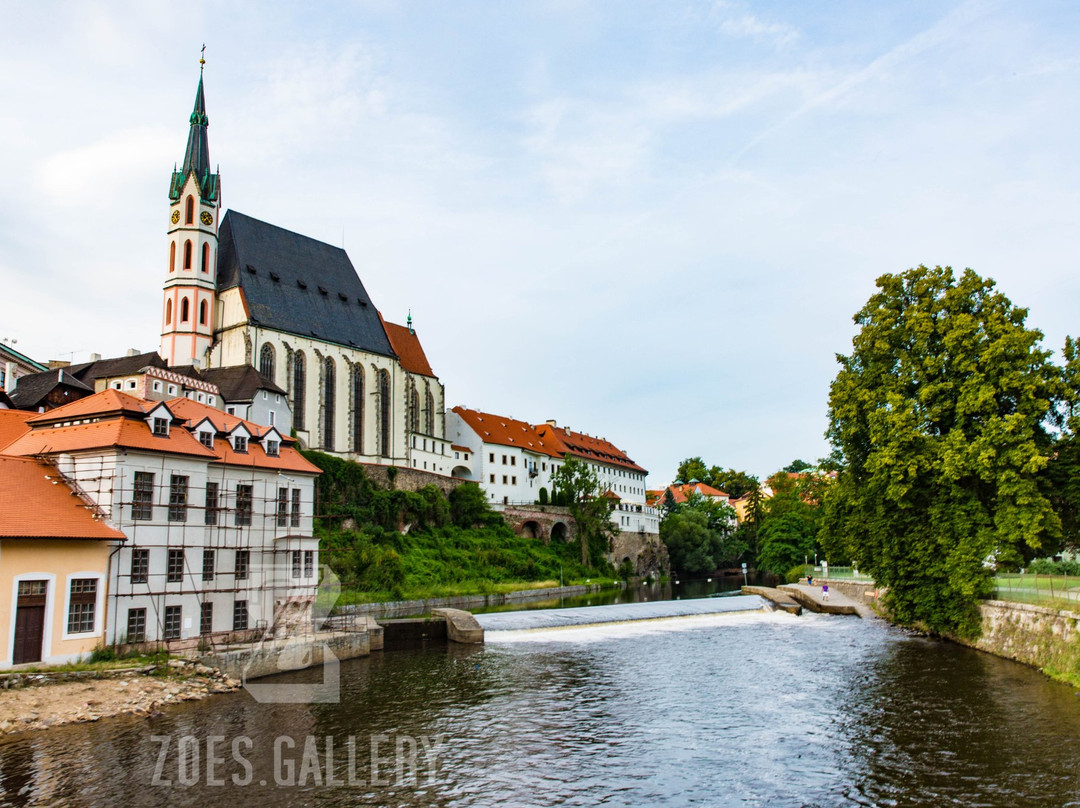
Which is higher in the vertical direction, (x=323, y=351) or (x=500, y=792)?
(x=323, y=351)

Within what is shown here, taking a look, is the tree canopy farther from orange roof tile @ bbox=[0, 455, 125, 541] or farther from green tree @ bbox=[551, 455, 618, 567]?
orange roof tile @ bbox=[0, 455, 125, 541]

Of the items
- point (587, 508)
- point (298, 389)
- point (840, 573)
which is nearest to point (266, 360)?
point (298, 389)

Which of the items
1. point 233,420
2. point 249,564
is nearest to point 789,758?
point 249,564

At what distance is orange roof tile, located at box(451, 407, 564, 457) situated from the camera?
92938 millimetres

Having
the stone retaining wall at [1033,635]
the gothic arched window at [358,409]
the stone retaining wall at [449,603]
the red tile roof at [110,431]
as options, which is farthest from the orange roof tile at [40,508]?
the gothic arched window at [358,409]

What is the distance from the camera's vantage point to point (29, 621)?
24547 millimetres

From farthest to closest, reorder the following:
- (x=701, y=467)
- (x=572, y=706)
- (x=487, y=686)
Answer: (x=701, y=467) < (x=487, y=686) < (x=572, y=706)

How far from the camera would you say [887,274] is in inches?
1393

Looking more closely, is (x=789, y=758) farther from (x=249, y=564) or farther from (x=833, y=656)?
(x=249, y=564)

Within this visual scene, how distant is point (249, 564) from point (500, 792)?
65.8ft

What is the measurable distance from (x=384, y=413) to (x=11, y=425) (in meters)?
49.5

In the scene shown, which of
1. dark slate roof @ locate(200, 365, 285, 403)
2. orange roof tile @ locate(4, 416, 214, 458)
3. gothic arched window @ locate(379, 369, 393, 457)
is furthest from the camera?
gothic arched window @ locate(379, 369, 393, 457)

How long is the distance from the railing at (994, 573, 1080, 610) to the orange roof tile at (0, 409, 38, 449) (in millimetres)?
36875

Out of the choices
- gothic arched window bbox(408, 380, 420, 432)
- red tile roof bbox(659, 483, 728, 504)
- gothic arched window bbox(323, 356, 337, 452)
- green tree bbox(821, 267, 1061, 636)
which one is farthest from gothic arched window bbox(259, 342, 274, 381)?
red tile roof bbox(659, 483, 728, 504)
